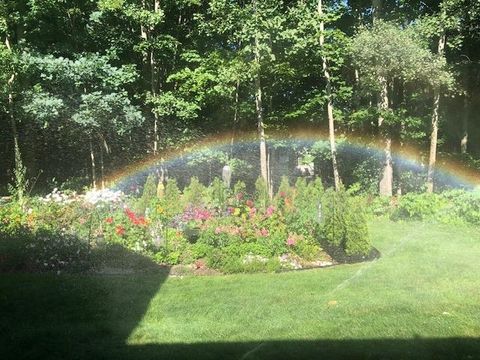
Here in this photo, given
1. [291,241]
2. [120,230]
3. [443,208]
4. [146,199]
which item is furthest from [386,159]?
[120,230]

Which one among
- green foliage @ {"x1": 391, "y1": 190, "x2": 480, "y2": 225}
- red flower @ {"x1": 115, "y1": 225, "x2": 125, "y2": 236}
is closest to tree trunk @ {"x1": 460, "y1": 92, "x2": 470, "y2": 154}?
green foliage @ {"x1": 391, "y1": 190, "x2": 480, "y2": 225}

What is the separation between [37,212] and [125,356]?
6.46 metres

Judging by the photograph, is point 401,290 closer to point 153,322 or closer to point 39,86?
point 153,322

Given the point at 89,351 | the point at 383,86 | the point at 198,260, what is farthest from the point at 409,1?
the point at 89,351

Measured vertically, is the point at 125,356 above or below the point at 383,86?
below

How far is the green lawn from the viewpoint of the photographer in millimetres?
4812

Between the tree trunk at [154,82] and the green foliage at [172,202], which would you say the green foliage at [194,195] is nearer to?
the green foliage at [172,202]

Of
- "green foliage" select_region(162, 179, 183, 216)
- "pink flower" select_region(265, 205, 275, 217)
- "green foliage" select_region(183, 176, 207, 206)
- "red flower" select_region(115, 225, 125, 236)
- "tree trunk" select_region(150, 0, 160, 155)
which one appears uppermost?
"tree trunk" select_region(150, 0, 160, 155)

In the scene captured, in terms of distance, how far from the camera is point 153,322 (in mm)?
5621

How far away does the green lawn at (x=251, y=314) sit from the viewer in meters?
4.81

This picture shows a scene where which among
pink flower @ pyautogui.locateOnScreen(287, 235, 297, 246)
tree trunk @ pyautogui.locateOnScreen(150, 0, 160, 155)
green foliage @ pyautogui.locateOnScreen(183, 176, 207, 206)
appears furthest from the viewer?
tree trunk @ pyautogui.locateOnScreen(150, 0, 160, 155)

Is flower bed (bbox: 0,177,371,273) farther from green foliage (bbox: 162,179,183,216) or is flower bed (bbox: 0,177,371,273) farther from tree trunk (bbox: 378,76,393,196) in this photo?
tree trunk (bbox: 378,76,393,196)

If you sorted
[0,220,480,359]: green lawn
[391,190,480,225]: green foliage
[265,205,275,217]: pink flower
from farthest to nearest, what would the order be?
1. [391,190,480,225]: green foliage
2. [265,205,275,217]: pink flower
3. [0,220,480,359]: green lawn

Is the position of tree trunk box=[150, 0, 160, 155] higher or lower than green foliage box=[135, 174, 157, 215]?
higher
